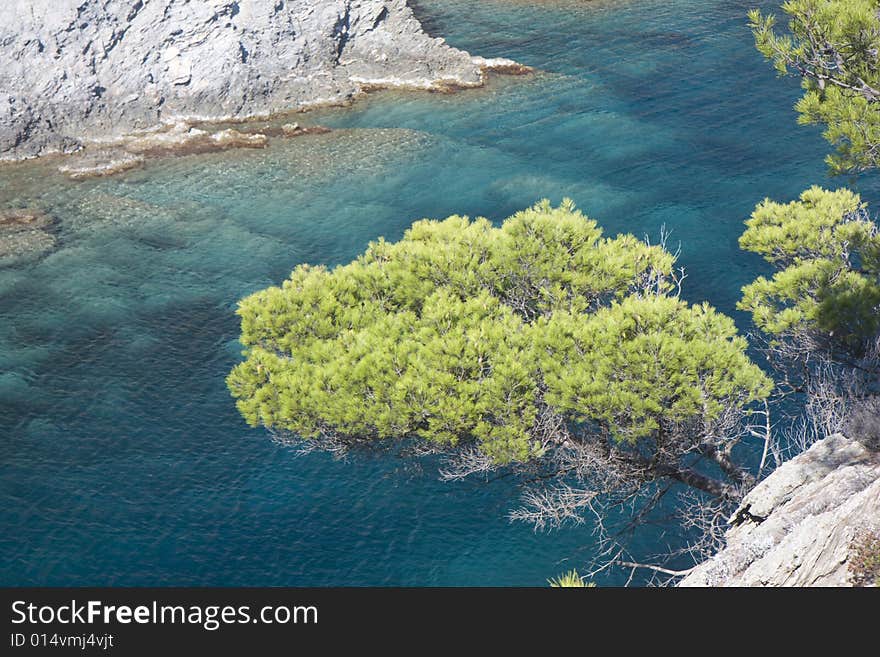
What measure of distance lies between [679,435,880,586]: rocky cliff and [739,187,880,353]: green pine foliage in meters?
4.30

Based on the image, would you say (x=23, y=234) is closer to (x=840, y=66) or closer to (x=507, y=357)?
(x=507, y=357)

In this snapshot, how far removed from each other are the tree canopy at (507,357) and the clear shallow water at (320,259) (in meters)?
5.50

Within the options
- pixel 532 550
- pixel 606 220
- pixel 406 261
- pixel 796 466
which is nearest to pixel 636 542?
pixel 532 550

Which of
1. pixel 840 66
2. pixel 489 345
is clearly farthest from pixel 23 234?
pixel 840 66

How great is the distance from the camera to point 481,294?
31.1 metres

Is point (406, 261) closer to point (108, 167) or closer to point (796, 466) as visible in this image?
point (796, 466)

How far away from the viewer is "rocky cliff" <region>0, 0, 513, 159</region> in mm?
69688

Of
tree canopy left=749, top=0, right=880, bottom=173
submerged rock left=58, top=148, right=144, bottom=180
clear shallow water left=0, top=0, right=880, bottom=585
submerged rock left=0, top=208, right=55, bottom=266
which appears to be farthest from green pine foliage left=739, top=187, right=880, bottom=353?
submerged rock left=58, top=148, right=144, bottom=180

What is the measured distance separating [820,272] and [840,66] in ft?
29.0

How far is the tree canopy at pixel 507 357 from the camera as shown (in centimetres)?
2788

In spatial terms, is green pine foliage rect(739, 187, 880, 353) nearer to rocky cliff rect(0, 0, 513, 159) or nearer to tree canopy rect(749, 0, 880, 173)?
tree canopy rect(749, 0, 880, 173)

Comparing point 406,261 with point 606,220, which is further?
point 606,220

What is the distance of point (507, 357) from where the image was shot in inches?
1126

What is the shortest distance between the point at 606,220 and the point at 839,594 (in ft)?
134
